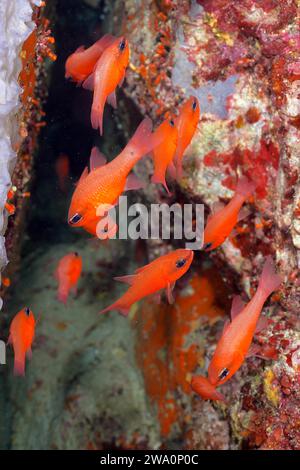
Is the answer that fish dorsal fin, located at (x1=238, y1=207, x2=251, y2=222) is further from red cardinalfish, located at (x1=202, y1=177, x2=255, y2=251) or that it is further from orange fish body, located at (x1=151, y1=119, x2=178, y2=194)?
orange fish body, located at (x1=151, y1=119, x2=178, y2=194)

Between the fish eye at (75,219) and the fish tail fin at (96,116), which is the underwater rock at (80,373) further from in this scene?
the fish tail fin at (96,116)

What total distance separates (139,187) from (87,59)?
1.11 m

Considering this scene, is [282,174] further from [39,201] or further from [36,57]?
[39,201]

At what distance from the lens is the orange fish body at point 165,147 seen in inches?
109

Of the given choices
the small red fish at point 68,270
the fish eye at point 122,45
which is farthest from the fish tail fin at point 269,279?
the small red fish at point 68,270

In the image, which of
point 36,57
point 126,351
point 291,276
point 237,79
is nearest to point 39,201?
point 126,351

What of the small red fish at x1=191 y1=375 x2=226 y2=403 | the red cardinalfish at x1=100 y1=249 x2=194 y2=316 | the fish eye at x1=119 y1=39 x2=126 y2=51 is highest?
the fish eye at x1=119 y1=39 x2=126 y2=51

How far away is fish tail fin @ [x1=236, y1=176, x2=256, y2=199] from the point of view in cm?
327

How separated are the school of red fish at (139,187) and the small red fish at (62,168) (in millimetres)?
3154

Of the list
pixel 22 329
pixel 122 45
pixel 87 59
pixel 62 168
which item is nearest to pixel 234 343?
pixel 22 329

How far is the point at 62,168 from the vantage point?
21.1 feet

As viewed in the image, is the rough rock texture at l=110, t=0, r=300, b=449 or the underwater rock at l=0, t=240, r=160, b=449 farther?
the underwater rock at l=0, t=240, r=160, b=449

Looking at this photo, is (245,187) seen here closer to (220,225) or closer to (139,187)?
(220,225)

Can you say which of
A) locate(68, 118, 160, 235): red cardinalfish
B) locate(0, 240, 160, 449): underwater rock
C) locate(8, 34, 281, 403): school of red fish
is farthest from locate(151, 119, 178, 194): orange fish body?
Answer: locate(0, 240, 160, 449): underwater rock
